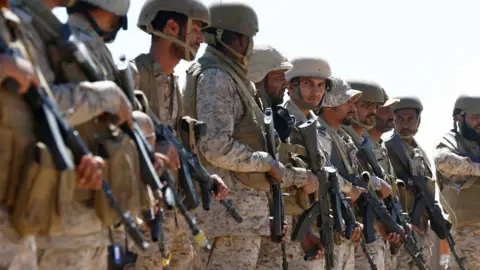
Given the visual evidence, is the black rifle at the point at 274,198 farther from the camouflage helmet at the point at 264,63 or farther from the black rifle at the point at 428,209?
the black rifle at the point at 428,209

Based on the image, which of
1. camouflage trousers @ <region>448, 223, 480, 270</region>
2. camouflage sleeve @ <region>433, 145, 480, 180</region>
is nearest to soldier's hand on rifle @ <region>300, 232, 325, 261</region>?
camouflage sleeve @ <region>433, 145, 480, 180</region>

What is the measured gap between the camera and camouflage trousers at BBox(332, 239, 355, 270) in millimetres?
9203

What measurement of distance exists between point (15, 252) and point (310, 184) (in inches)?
163

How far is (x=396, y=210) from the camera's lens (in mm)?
10820

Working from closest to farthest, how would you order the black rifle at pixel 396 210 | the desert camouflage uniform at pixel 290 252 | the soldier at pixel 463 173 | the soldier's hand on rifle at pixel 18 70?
the soldier's hand on rifle at pixel 18 70 < the desert camouflage uniform at pixel 290 252 < the black rifle at pixel 396 210 < the soldier at pixel 463 173

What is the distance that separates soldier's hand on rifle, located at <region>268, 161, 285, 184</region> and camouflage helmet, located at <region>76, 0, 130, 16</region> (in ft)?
7.40

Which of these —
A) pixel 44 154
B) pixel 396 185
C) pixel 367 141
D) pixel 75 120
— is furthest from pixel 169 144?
pixel 396 185

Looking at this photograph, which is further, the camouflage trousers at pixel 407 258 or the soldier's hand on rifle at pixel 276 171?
the camouflage trousers at pixel 407 258

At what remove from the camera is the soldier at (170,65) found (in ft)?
Answer: 21.4

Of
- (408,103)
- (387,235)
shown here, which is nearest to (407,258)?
(387,235)

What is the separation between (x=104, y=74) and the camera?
5.18 metres

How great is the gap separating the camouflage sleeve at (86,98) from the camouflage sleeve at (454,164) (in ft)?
24.2

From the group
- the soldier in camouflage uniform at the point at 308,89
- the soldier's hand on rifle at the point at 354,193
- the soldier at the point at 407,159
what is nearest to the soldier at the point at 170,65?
the soldier in camouflage uniform at the point at 308,89

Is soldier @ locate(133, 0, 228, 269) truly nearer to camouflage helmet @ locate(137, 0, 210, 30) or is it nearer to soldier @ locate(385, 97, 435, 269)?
camouflage helmet @ locate(137, 0, 210, 30)
